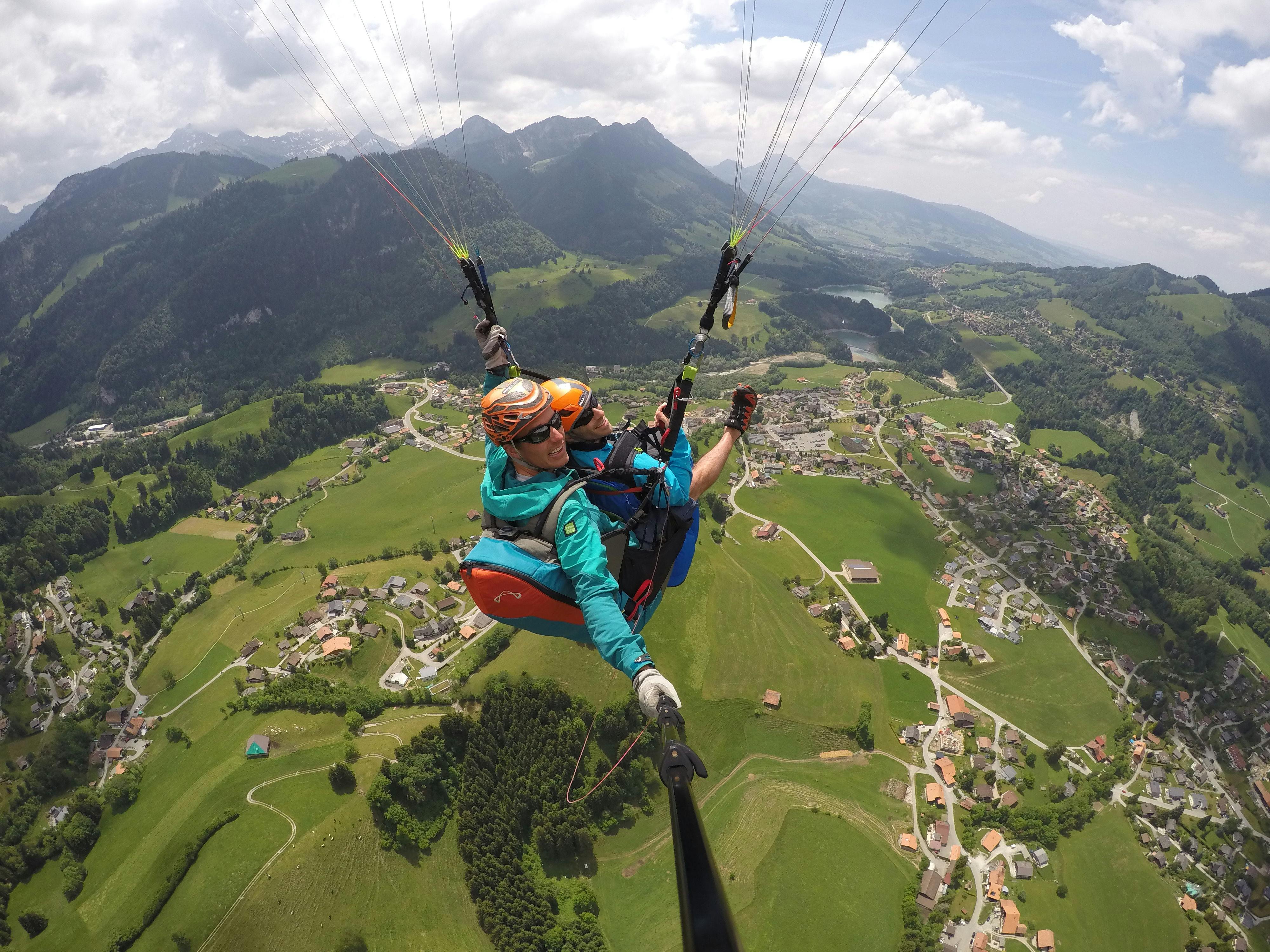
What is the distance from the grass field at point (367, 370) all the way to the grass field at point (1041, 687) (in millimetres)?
102091

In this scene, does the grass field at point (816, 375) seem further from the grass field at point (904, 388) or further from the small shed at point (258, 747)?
the small shed at point (258, 747)

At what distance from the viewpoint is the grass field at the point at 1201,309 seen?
12638cm

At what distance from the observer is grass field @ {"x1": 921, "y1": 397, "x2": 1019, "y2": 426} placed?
82.1m

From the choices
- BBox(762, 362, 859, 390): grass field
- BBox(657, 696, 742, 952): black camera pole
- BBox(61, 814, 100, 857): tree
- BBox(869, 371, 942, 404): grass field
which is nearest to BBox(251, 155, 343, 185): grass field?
BBox(762, 362, 859, 390): grass field

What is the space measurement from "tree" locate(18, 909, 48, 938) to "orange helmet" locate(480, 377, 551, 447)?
129 ft

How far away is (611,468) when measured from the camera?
19.4ft

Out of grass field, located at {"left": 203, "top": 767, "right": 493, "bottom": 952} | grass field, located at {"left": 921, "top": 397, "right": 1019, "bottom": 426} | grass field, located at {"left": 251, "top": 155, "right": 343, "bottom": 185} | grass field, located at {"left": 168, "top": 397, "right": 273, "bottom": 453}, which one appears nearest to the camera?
grass field, located at {"left": 203, "top": 767, "right": 493, "bottom": 952}

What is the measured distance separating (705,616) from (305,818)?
2441 centimetres

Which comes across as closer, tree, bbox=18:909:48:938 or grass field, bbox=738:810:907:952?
grass field, bbox=738:810:907:952

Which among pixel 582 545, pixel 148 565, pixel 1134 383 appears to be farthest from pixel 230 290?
pixel 1134 383

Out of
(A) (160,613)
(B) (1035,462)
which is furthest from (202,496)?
(B) (1035,462)

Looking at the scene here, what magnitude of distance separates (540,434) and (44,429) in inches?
6446

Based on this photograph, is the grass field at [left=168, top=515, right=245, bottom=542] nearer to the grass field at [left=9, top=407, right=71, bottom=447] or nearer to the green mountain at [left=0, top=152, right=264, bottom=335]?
the grass field at [left=9, top=407, right=71, bottom=447]

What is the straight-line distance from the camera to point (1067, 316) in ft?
471
